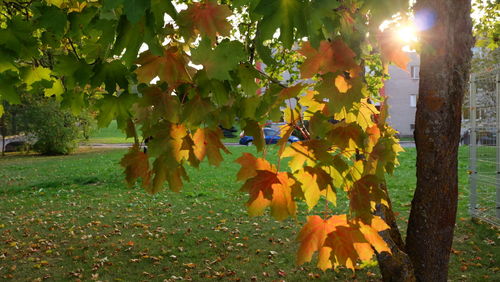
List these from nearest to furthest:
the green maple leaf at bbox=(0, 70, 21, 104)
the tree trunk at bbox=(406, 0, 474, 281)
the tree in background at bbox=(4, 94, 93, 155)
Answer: the green maple leaf at bbox=(0, 70, 21, 104), the tree trunk at bbox=(406, 0, 474, 281), the tree in background at bbox=(4, 94, 93, 155)

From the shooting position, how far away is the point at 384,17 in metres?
1.22

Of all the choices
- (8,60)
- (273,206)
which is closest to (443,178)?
(273,206)

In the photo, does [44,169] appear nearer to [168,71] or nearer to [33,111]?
[33,111]

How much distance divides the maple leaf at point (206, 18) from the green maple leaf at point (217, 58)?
13cm

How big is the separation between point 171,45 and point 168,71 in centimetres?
26

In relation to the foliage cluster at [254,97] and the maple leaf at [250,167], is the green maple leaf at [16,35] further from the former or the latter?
the maple leaf at [250,167]

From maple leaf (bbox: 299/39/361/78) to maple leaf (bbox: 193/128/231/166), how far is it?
A: 422 millimetres

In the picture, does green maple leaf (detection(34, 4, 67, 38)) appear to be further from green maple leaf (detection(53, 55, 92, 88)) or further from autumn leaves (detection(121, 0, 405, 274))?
autumn leaves (detection(121, 0, 405, 274))

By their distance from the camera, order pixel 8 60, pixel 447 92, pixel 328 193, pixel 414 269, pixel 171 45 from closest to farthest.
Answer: pixel 328 193
pixel 171 45
pixel 8 60
pixel 447 92
pixel 414 269

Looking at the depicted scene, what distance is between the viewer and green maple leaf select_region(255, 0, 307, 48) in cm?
127

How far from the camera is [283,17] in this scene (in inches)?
51.3

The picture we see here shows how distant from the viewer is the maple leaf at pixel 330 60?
1.41 meters

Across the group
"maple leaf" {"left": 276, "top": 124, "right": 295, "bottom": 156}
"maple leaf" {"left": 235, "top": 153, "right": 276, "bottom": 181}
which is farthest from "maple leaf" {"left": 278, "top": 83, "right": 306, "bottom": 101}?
"maple leaf" {"left": 235, "top": 153, "right": 276, "bottom": 181}

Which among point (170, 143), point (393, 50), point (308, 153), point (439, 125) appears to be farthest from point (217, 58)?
point (439, 125)
